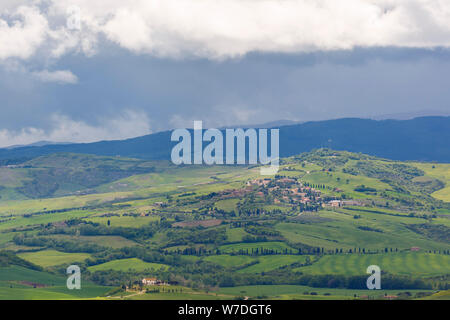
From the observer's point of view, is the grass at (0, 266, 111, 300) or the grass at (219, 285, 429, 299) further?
the grass at (219, 285, 429, 299)

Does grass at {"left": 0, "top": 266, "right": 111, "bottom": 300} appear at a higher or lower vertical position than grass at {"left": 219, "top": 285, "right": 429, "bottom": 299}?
higher

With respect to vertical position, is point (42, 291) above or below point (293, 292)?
above

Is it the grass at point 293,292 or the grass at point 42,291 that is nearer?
the grass at point 42,291

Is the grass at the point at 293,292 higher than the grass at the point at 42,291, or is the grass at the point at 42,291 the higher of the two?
the grass at the point at 42,291

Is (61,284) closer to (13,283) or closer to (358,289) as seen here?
(13,283)

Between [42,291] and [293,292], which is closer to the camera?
[42,291]
